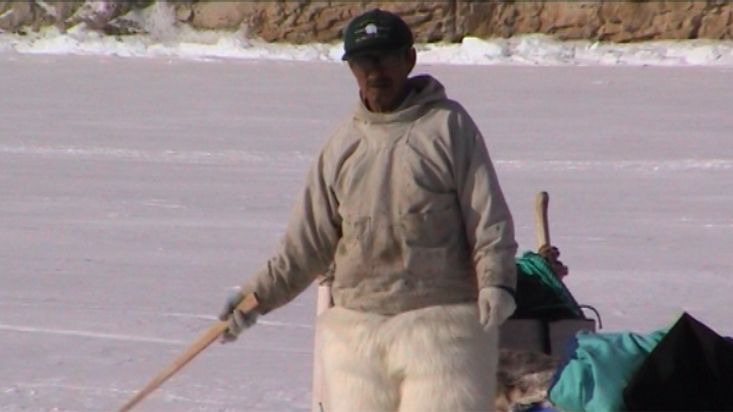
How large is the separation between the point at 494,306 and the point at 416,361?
0.27m

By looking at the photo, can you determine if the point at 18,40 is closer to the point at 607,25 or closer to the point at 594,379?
the point at 607,25

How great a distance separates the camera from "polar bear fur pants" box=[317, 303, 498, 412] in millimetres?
3820

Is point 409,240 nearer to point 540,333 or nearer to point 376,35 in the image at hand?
point 376,35

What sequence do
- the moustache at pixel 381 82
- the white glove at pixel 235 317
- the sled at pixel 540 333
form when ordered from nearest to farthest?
1. the moustache at pixel 381 82
2. the white glove at pixel 235 317
3. the sled at pixel 540 333

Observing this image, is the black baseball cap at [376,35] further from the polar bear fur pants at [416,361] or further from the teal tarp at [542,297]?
the teal tarp at [542,297]

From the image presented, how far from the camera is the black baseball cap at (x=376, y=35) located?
377 centimetres

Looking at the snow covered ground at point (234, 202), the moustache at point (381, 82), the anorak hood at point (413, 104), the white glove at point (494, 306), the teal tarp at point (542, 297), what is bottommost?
the snow covered ground at point (234, 202)

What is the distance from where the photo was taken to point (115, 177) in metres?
12.2


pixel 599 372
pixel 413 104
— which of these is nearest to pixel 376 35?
pixel 413 104

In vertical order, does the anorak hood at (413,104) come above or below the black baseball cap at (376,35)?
below

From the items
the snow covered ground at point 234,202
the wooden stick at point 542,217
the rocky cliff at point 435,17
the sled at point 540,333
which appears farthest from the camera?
the rocky cliff at point 435,17

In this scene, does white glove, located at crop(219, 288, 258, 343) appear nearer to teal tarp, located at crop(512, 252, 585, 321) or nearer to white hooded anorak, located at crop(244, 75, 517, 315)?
white hooded anorak, located at crop(244, 75, 517, 315)

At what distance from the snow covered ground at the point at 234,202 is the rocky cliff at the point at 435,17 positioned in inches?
161

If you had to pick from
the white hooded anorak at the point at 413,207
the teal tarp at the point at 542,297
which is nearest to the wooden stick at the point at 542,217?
the teal tarp at the point at 542,297
